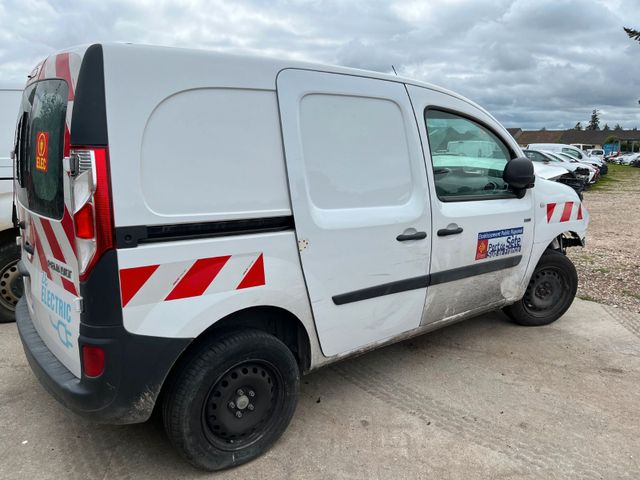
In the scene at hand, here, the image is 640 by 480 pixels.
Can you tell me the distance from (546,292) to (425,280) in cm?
183

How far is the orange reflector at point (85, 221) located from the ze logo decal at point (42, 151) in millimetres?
501

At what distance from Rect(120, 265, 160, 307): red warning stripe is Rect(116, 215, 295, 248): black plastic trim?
4.0 inches

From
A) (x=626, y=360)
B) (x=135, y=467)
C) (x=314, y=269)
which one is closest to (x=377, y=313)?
(x=314, y=269)

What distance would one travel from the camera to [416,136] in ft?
9.93

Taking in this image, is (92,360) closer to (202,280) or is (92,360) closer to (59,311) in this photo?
(59,311)

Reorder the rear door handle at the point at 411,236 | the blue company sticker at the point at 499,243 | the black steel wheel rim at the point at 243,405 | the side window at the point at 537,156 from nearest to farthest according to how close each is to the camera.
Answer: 1. the black steel wheel rim at the point at 243,405
2. the rear door handle at the point at 411,236
3. the blue company sticker at the point at 499,243
4. the side window at the point at 537,156

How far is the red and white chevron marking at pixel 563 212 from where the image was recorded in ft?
13.2

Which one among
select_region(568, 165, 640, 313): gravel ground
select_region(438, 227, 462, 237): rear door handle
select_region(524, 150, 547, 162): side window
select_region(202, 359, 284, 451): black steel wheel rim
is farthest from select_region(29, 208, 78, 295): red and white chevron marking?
select_region(524, 150, 547, 162): side window

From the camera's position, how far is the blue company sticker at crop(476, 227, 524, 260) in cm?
343

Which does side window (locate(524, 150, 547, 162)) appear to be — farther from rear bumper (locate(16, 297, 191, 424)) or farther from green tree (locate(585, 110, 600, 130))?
green tree (locate(585, 110, 600, 130))

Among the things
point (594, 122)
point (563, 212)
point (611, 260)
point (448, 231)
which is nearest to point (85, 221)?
point (448, 231)

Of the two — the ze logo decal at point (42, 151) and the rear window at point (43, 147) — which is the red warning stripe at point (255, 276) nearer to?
the rear window at point (43, 147)

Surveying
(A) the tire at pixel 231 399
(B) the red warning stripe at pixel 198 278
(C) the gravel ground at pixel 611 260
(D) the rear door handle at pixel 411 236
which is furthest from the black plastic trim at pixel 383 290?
(C) the gravel ground at pixel 611 260

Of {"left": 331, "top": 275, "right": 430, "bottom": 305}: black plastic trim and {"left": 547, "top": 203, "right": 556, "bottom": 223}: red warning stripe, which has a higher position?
{"left": 547, "top": 203, "right": 556, "bottom": 223}: red warning stripe
